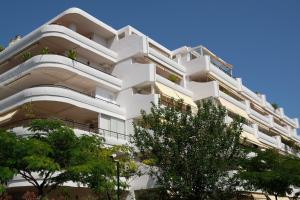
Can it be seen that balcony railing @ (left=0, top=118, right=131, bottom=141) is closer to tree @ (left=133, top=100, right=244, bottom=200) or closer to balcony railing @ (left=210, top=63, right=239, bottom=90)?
tree @ (left=133, top=100, right=244, bottom=200)

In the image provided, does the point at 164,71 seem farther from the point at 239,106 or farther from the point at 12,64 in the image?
the point at 12,64

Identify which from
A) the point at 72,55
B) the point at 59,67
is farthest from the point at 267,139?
the point at 59,67

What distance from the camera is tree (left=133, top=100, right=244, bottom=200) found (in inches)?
885

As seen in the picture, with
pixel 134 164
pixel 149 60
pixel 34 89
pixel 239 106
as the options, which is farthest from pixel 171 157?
pixel 239 106

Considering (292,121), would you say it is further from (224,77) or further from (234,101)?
(224,77)

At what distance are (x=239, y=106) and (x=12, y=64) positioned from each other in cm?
2485

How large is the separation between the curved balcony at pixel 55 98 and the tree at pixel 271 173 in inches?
481

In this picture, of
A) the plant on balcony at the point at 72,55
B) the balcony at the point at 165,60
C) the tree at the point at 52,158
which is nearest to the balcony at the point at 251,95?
the balcony at the point at 165,60

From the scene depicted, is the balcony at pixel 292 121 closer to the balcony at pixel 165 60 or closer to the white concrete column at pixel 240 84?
the white concrete column at pixel 240 84

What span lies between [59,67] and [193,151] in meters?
14.2

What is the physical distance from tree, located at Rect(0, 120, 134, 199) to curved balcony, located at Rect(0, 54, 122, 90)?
10.4 metres

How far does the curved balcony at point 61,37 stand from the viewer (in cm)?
3359

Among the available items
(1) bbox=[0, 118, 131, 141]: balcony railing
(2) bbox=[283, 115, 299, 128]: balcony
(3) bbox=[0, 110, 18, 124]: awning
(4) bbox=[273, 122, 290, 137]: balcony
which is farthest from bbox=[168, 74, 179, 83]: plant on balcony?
(2) bbox=[283, 115, 299, 128]: balcony

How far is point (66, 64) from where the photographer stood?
32594mm
